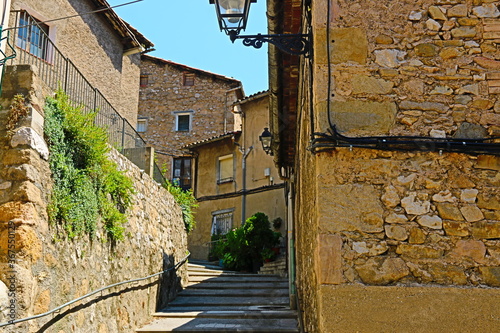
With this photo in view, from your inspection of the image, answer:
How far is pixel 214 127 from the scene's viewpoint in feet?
81.6

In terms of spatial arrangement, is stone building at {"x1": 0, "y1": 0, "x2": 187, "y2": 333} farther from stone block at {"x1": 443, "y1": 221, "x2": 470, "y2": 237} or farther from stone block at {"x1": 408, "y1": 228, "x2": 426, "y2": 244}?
stone block at {"x1": 443, "y1": 221, "x2": 470, "y2": 237}

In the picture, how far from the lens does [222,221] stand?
2084 centimetres

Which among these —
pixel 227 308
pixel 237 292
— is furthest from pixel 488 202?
pixel 237 292

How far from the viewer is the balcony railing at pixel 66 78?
701 cm

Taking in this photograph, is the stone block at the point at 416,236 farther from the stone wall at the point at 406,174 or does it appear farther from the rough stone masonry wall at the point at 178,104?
the rough stone masonry wall at the point at 178,104

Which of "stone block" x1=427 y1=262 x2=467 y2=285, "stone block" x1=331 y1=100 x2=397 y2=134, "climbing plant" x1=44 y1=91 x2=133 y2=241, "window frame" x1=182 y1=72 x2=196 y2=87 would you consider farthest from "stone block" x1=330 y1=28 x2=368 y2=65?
"window frame" x1=182 y1=72 x2=196 y2=87

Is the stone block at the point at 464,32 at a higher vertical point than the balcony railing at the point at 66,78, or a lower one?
lower

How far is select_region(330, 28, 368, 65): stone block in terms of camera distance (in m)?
4.30

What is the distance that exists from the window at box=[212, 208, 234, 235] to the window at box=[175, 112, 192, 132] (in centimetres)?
569

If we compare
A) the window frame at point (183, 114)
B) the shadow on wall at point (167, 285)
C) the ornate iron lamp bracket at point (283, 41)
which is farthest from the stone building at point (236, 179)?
the ornate iron lamp bracket at point (283, 41)

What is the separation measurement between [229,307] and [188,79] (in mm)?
17496

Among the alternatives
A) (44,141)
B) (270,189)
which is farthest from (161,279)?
(270,189)

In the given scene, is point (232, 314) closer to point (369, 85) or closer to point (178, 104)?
point (369, 85)

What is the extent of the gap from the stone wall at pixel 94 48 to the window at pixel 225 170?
21.9 feet
